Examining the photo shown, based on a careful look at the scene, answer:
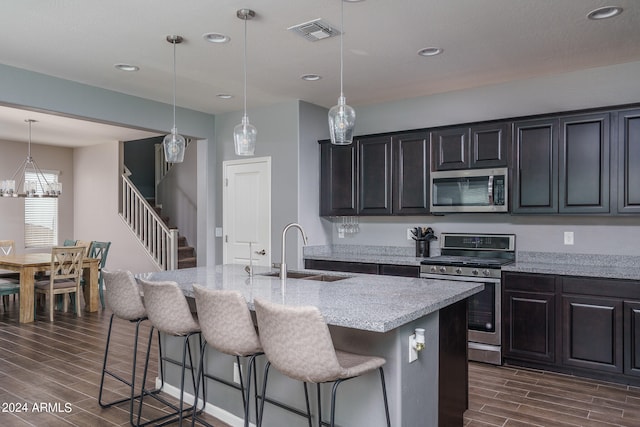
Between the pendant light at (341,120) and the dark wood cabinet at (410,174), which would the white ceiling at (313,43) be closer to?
the dark wood cabinet at (410,174)

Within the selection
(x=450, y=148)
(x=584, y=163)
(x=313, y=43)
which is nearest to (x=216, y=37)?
(x=313, y=43)

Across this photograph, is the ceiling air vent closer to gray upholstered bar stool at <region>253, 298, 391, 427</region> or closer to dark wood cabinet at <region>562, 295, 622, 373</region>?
gray upholstered bar stool at <region>253, 298, 391, 427</region>

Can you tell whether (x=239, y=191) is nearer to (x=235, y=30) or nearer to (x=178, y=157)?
(x=178, y=157)

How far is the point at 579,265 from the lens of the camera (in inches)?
166

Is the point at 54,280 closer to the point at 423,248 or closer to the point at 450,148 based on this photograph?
the point at 423,248

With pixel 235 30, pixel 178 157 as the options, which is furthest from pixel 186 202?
pixel 235 30

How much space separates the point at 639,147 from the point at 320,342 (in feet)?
10.8

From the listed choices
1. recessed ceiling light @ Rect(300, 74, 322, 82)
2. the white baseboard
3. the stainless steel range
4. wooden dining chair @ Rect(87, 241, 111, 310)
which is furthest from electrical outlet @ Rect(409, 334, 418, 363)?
wooden dining chair @ Rect(87, 241, 111, 310)

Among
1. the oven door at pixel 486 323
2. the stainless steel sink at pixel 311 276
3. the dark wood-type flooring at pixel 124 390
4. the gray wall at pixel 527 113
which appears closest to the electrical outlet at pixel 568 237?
the gray wall at pixel 527 113

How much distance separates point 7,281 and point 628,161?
7.25m

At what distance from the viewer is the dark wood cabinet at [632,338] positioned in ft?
11.6

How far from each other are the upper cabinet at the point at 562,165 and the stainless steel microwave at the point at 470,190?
12 cm

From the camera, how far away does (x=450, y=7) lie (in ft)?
9.80

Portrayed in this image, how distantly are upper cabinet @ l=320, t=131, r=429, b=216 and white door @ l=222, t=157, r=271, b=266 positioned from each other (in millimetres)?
712
